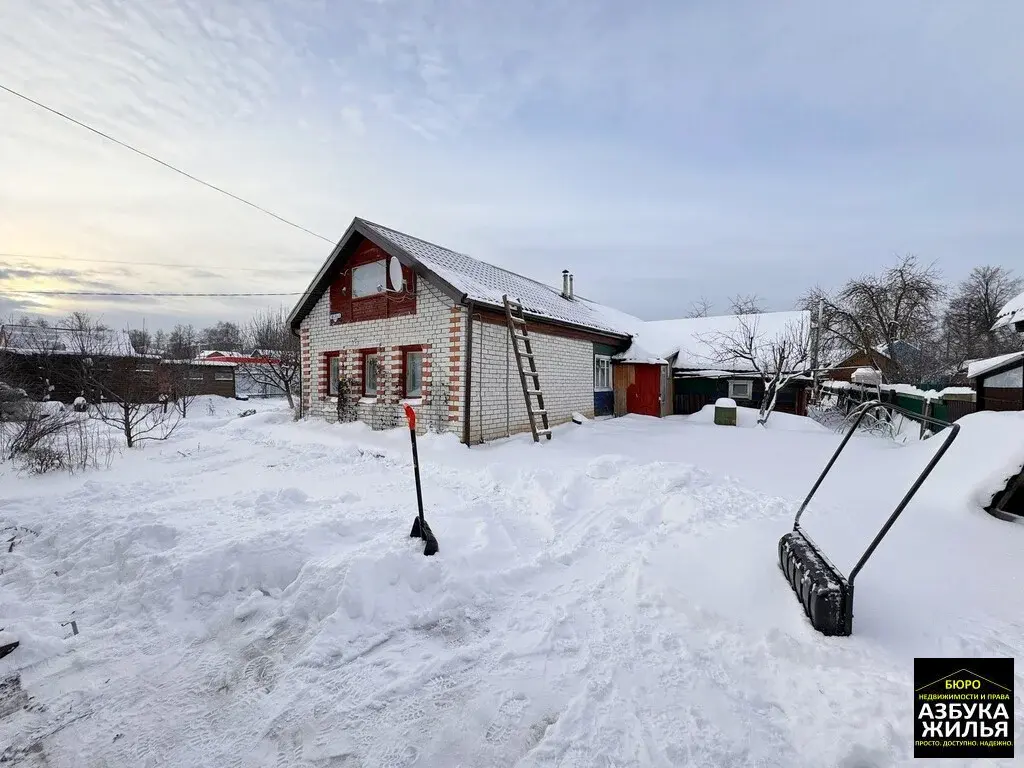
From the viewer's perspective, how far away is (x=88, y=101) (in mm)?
→ 7383

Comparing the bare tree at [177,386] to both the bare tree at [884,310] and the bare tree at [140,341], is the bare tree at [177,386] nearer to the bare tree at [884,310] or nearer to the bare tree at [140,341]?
the bare tree at [140,341]

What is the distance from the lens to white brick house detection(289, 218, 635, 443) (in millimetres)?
9695

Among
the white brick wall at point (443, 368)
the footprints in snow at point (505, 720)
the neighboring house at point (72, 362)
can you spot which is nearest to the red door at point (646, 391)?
the white brick wall at point (443, 368)

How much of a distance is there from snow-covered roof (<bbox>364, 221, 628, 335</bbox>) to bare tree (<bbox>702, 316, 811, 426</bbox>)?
5.48 meters

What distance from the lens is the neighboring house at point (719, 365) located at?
723 inches

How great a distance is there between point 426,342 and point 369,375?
8.34 feet

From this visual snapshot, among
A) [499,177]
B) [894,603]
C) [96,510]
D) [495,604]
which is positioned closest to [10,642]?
[96,510]

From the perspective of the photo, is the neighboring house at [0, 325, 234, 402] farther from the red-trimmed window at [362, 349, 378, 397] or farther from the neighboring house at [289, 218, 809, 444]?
the red-trimmed window at [362, 349, 378, 397]

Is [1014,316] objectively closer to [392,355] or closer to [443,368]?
[443,368]

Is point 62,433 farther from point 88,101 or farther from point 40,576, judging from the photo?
point 40,576

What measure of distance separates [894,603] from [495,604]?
292 centimetres

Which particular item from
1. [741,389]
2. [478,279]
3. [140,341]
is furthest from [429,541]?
[140,341]

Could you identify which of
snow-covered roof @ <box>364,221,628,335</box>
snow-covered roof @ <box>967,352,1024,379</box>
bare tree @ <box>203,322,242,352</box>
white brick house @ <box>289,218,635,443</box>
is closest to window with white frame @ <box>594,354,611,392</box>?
white brick house @ <box>289,218,635,443</box>

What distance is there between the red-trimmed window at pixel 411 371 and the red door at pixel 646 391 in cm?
828
